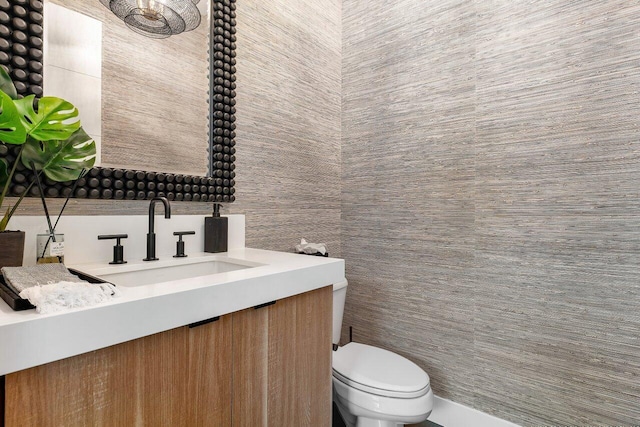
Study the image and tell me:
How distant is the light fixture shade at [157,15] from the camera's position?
1173 mm

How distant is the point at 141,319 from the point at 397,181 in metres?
1.51

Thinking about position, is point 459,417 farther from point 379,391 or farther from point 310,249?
point 310,249

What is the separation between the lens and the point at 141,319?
67 cm

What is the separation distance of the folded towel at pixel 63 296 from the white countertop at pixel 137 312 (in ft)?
0.06

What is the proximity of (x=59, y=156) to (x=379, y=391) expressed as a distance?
1299 millimetres

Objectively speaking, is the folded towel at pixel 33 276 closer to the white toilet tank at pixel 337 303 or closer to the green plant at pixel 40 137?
the green plant at pixel 40 137

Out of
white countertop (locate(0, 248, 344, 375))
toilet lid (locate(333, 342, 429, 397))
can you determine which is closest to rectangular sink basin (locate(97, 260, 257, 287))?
white countertop (locate(0, 248, 344, 375))

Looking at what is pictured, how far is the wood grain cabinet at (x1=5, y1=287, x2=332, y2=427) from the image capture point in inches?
23.1

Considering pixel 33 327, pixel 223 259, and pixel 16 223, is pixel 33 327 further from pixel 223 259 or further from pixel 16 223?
pixel 223 259

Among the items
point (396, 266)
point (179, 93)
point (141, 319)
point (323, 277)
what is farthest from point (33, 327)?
point (396, 266)

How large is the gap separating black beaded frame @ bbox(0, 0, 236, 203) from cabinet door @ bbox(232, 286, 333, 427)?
2.11ft

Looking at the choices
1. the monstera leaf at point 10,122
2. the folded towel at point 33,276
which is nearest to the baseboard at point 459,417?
the folded towel at point 33,276

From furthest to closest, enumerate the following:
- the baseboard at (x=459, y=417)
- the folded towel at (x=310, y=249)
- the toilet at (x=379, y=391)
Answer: the folded towel at (x=310, y=249), the baseboard at (x=459, y=417), the toilet at (x=379, y=391)

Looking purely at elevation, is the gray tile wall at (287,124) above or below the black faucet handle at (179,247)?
above
